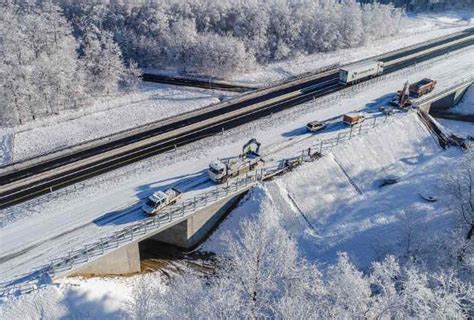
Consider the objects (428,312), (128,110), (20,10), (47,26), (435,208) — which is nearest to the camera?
(428,312)

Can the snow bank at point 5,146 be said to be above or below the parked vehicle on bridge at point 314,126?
below

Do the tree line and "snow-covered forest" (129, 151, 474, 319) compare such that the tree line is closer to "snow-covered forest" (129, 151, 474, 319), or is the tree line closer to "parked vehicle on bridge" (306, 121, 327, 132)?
"parked vehicle on bridge" (306, 121, 327, 132)

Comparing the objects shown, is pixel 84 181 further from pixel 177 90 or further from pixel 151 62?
pixel 151 62

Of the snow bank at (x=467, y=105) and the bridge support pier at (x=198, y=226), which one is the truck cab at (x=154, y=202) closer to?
the bridge support pier at (x=198, y=226)

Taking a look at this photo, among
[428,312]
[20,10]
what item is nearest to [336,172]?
[428,312]

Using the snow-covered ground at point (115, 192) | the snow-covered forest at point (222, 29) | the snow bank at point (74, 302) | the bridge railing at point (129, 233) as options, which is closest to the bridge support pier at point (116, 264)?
the bridge railing at point (129, 233)

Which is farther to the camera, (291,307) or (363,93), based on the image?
(363,93)

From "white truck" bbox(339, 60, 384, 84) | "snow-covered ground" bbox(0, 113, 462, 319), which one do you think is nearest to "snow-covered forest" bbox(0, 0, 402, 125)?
"white truck" bbox(339, 60, 384, 84)
